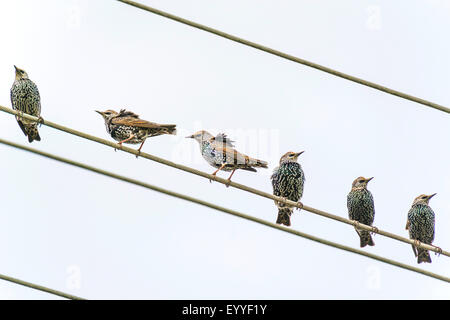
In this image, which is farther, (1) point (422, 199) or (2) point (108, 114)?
(1) point (422, 199)

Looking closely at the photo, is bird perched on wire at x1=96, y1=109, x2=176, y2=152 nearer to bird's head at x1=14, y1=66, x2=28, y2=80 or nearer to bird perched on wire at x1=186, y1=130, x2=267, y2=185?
bird perched on wire at x1=186, y1=130, x2=267, y2=185

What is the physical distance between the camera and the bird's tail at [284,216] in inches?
603

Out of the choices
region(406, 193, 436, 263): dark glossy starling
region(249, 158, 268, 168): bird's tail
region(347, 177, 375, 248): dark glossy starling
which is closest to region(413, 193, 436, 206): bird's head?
region(406, 193, 436, 263): dark glossy starling

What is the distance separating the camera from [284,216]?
15.4 meters

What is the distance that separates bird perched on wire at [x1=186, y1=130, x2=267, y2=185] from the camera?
13.9 metres

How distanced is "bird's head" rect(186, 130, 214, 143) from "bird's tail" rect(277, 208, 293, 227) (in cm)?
151

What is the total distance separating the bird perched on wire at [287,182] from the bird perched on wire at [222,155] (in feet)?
3.83

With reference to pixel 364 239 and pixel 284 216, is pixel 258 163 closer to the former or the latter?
pixel 284 216

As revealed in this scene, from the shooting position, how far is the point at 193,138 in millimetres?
14516

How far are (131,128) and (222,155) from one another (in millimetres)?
1031

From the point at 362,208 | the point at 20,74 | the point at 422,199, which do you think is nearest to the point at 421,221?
the point at 422,199

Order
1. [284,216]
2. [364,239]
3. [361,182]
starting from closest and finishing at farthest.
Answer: [284,216] → [364,239] → [361,182]
